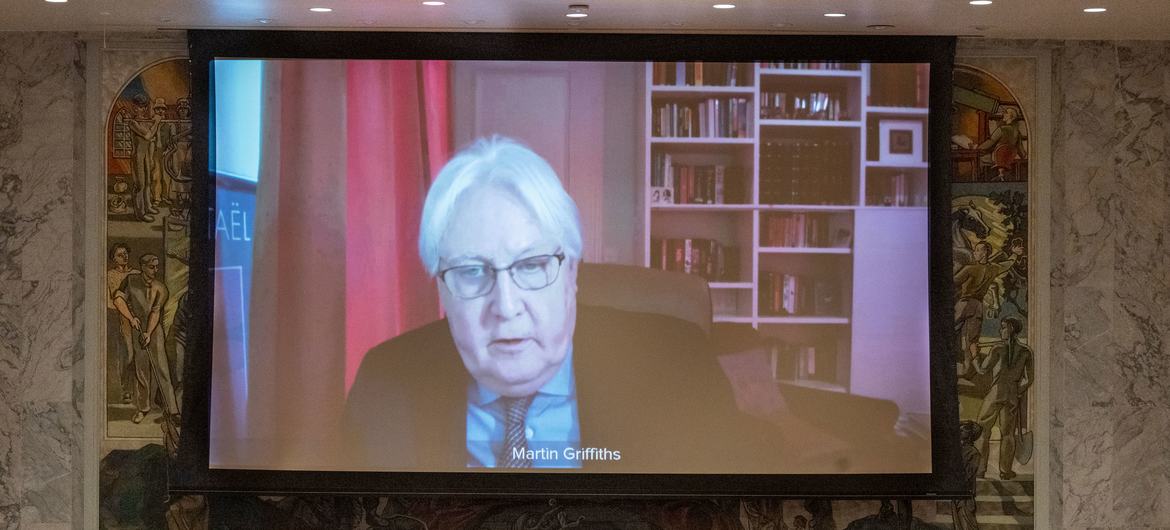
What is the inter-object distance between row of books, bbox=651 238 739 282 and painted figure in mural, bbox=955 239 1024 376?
1146 millimetres

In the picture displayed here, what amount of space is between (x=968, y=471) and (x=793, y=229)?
146 cm

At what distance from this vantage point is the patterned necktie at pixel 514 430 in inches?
220

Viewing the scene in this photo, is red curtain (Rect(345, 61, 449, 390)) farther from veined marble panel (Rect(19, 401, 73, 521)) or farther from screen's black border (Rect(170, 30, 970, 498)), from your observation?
veined marble panel (Rect(19, 401, 73, 521))

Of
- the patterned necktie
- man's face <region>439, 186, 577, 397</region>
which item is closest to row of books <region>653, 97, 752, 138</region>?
man's face <region>439, 186, 577, 397</region>

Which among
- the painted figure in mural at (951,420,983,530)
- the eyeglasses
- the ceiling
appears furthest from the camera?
the painted figure in mural at (951,420,983,530)

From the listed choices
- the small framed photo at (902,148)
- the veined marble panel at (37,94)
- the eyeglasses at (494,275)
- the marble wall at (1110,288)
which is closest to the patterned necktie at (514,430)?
the eyeglasses at (494,275)

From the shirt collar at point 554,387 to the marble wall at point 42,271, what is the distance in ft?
6.41

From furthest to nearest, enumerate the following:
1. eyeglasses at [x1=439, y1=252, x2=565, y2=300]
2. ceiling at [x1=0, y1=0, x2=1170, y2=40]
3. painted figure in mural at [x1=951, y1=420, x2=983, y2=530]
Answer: painted figure in mural at [x1=951, y1=420, x2=983, y2=530] → eyeglasses at [x1=439, y1=252, x2=565, y2=300] → ceiling at [x1=0, y1=0, x2=1170, y2=40]

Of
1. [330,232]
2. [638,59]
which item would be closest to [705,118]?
[638,59]

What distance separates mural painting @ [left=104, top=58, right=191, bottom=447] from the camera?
18.7 ft

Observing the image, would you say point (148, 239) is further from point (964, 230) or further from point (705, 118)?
point (964, 230)

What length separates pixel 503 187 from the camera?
221 inches

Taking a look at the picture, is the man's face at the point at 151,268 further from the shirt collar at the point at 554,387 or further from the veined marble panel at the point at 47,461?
the shirt collar at the point at 554,387

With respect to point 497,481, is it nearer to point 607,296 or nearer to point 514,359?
point 514,359
